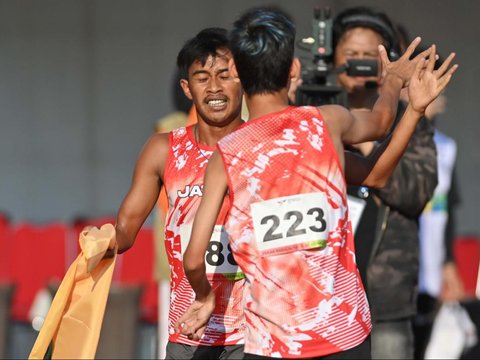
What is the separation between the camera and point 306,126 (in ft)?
13.3

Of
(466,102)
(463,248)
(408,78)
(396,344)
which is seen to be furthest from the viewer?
(466,102)

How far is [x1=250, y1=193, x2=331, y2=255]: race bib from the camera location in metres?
Answer: 3.96

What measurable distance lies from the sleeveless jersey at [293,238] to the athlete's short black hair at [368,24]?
6.55ft

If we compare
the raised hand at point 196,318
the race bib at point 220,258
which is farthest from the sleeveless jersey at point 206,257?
the raised hand at point 196,318

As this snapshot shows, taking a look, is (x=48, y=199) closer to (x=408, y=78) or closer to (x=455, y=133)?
(x=455, y=133)

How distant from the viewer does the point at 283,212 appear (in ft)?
13.1

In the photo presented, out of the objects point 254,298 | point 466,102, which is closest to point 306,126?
point 254,298

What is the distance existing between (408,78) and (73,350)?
1.45 metres

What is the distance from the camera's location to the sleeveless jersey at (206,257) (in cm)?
477

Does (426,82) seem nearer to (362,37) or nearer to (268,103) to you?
(268,103)

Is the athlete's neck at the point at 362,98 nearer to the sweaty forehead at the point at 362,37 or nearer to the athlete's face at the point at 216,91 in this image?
the sweaty forehead at the point at 362,37

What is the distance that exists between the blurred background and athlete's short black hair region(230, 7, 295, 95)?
6.16 metres

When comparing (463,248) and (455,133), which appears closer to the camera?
(463,248)

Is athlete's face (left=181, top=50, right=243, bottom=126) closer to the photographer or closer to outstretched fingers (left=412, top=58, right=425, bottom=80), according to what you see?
outstretched fingers (left=412, top=58, right=425, bottom=80)
